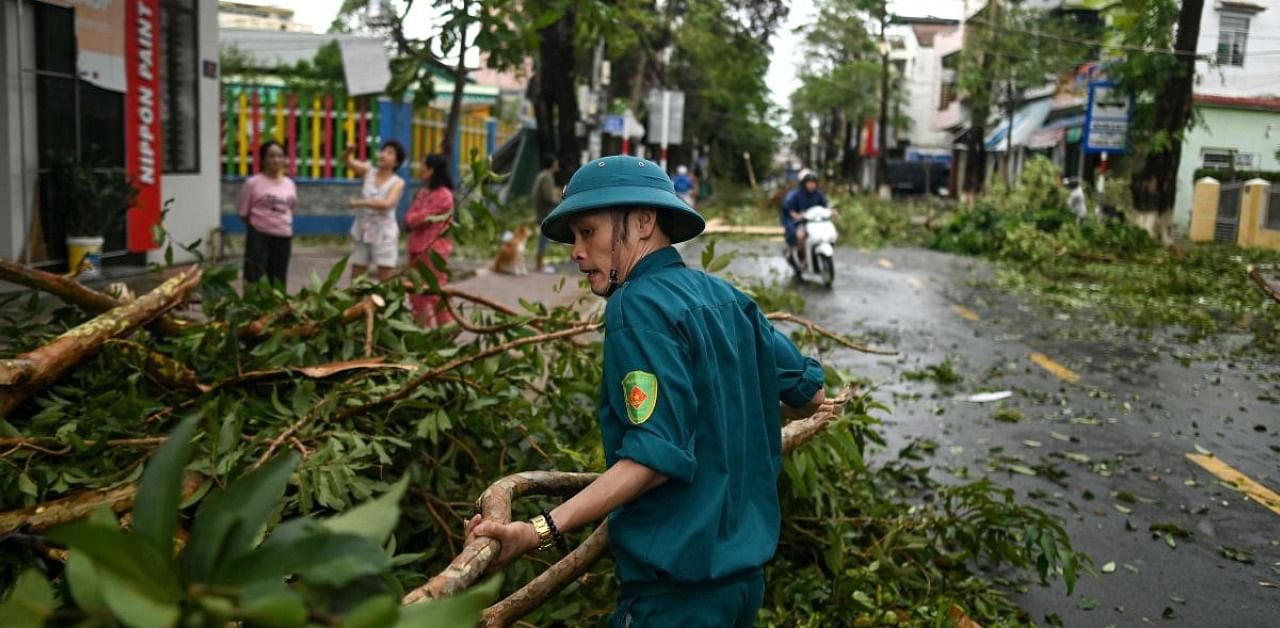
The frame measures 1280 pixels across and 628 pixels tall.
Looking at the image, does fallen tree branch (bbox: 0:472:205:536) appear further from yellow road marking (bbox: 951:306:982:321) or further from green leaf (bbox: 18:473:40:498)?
yellow road marking (bbox: 951:306:982:321)

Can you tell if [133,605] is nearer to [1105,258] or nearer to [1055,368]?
[1055,368]

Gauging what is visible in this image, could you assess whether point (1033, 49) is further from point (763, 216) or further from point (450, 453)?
point (450, 453)

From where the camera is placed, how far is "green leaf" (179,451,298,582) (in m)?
1.17

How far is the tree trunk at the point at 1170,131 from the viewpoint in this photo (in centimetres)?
2283

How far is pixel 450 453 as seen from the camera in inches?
165

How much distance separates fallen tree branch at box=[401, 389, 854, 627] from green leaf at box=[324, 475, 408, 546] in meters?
0.61

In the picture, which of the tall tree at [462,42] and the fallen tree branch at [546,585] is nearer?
the fallen tree branch at [546,585]

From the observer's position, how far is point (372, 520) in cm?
117

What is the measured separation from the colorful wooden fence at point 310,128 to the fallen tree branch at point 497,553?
17188 millimetres

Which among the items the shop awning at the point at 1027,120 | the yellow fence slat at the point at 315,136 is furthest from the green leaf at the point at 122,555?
the shop awning at the point at 1027,120

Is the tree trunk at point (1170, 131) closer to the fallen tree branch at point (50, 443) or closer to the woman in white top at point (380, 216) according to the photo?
the woman in white top at point (380, 216)

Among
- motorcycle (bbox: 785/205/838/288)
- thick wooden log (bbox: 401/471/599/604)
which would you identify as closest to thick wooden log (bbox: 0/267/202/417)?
thick wooden log (bbox: 401/471/599/604)

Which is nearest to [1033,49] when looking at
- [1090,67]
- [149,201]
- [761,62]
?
[1090,67]

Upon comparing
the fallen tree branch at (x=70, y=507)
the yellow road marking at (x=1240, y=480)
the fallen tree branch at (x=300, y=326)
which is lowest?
→ the yellow road marking at (x=1240, y=480)
